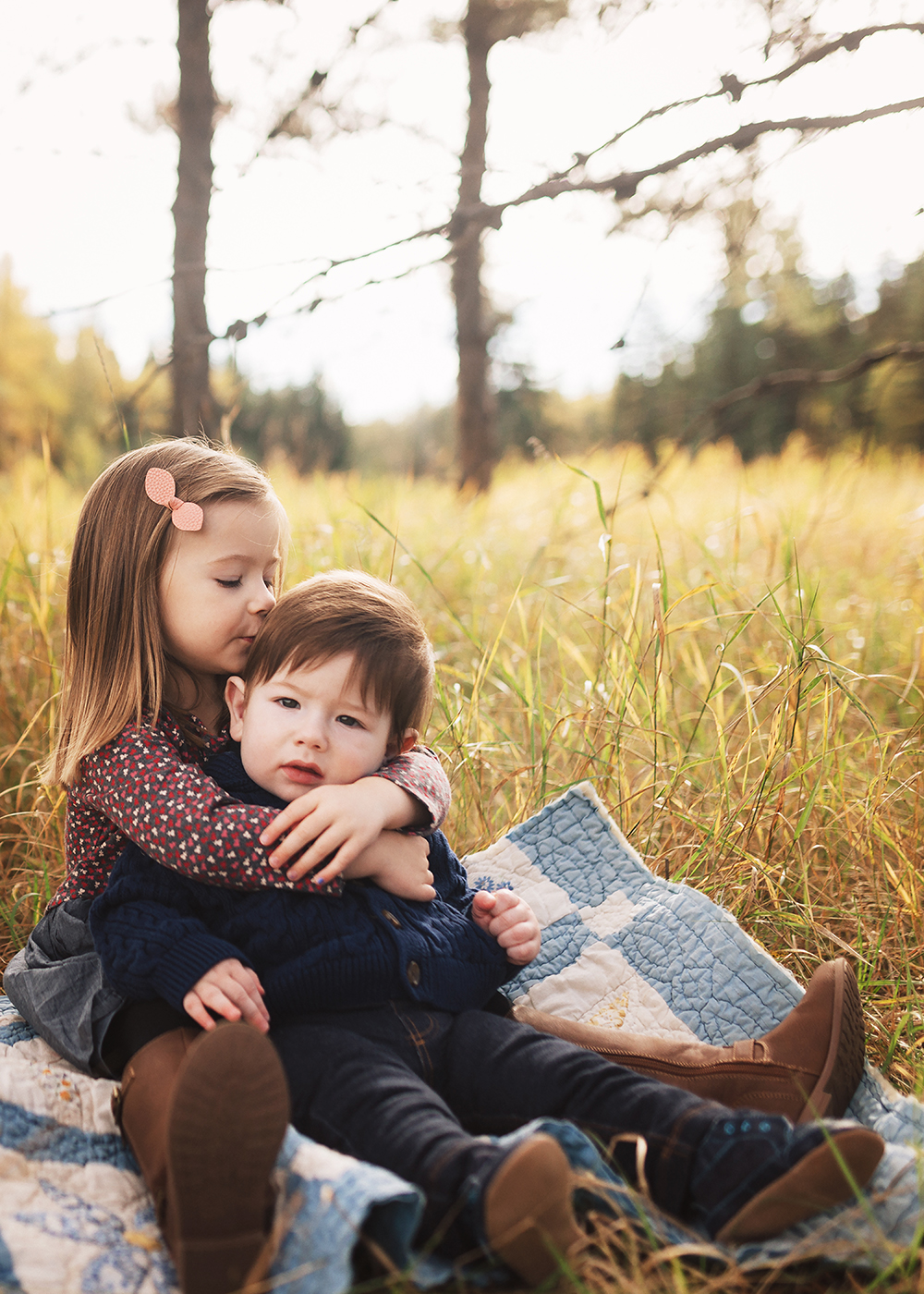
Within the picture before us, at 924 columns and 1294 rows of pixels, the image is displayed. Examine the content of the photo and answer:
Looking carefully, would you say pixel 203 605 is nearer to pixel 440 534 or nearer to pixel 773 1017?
pixel 773 1017

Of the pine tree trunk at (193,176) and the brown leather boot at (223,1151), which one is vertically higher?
the pine tree trunk at (193,176)

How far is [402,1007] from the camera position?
4.36 ft

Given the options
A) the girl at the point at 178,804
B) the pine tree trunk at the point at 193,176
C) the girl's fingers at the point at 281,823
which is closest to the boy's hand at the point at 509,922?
the girl at the point at 178,804

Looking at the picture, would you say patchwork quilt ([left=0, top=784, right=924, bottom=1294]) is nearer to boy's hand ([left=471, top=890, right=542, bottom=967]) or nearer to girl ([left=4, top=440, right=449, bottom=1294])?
girl ([left=4, top=440, right=449, bottom=1294])

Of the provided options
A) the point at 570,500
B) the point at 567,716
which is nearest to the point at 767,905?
the point at 567,716

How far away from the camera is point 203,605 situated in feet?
5.09

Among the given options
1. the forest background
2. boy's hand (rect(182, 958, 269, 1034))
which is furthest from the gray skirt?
the forest background

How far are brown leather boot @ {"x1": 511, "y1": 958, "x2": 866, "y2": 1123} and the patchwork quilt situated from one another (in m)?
0.09

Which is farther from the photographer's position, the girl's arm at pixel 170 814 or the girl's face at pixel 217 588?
the girl's face at pixel 217 588

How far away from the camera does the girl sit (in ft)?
3.23

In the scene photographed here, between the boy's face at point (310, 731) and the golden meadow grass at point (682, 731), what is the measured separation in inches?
27.0

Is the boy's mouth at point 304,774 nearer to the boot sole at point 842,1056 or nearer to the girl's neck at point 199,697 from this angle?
the girl's neck at point 199,697

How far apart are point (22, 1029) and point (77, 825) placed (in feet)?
1.12

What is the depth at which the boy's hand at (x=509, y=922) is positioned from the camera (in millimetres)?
1463
